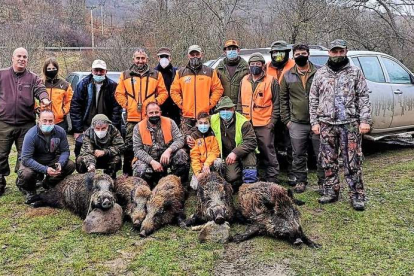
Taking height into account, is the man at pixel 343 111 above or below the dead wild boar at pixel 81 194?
above

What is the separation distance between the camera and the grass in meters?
4.27

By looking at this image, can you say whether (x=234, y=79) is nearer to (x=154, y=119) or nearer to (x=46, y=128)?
(x=154, y=119)

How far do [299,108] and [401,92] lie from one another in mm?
3478

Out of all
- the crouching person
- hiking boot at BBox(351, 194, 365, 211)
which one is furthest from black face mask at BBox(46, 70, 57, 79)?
hiking boot at BBox(351, 194, 365, 211)

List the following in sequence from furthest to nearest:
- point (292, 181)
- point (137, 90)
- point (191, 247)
Result: point (292, 181)
point (137, 90)
point (191, 247)

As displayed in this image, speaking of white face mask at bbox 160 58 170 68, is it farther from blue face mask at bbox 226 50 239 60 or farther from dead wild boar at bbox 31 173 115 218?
dead wild boar at bbox 31 173 115 218

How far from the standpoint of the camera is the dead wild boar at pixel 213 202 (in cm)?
527

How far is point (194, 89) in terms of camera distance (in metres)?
6.92

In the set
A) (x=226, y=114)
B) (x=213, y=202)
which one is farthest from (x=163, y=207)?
(x=226, y=114)

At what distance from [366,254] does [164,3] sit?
1829cm

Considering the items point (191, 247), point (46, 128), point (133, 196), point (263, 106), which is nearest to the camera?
point (191, 247)

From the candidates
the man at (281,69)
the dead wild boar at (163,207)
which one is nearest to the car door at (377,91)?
the man at (281,69)

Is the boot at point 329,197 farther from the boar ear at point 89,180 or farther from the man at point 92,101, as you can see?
the man at point 92,101

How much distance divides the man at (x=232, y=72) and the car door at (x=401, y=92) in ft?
11.4
